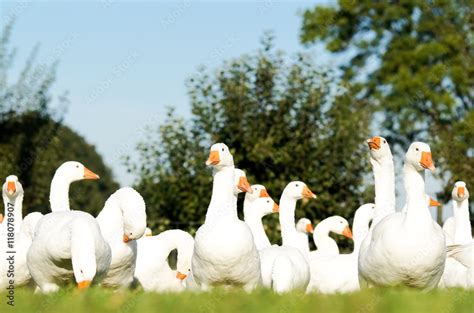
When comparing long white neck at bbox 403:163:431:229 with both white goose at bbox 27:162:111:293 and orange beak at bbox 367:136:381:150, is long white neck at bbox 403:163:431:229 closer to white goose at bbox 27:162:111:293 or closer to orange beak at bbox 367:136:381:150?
orange beak at bbox 367:136:381:150

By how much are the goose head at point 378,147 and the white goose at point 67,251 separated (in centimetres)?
489

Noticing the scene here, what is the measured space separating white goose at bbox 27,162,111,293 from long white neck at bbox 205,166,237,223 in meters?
1.56

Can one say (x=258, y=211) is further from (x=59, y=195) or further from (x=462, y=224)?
(x=59, y=195)

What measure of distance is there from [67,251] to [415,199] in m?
4.08

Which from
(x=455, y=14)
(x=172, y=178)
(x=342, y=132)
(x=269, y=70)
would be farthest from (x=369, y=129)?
(x=455, y=14)

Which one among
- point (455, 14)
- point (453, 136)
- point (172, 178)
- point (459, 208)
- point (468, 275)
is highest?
point (455, 14)

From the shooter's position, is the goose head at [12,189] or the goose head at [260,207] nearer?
the goose head at [12,189]

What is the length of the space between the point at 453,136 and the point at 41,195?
15.0 meters

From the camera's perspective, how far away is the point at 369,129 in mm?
26578

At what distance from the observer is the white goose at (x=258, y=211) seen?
15.3 meters

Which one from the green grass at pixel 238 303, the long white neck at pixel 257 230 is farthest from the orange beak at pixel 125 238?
the green grass at pixel 238 303

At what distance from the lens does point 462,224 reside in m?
16.3

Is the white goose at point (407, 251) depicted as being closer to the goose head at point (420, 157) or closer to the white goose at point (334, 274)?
the goose head at point (420, 157)

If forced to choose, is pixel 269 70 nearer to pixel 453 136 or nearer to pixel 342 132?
pixel 342 132
